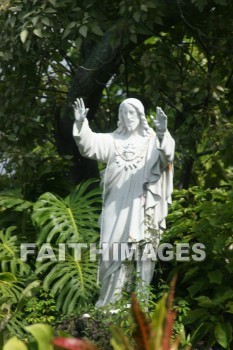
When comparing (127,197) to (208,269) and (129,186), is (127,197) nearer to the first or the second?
(129,186)

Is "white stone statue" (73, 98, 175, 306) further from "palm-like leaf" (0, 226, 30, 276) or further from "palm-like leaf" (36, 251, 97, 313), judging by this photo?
"palm-like leaf" (0, 226, 30, 276)

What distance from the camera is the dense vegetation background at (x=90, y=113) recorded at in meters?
11.9

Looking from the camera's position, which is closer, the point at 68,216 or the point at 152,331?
the point at 152,331

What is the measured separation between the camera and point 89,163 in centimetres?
1423

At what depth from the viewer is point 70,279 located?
1216cm

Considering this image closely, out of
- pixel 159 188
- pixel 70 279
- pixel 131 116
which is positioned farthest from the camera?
pixel 70 279

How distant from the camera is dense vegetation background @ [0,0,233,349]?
11.9 m

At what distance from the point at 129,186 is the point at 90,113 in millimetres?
3272

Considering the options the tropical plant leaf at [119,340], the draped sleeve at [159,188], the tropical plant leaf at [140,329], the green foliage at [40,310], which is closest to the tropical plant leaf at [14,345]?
the tropical plant leaf at [119,340]

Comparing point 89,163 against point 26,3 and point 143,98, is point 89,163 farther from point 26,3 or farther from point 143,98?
point 26,3

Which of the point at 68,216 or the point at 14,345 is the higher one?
the point at 68,216

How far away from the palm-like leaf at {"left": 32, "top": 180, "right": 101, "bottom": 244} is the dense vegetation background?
1cm

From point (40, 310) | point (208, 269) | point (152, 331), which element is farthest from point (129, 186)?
point (152, 331)

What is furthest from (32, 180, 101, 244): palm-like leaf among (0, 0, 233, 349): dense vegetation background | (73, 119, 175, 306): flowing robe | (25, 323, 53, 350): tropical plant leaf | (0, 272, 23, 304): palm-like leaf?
(25, 323, 53, 350): tropical plant leaf
